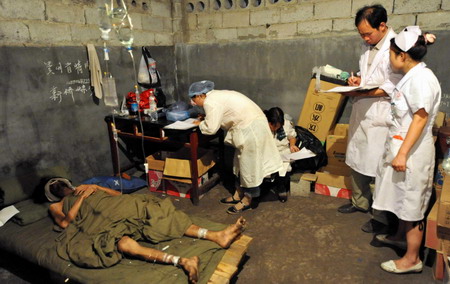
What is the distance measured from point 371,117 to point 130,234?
7.61 ft

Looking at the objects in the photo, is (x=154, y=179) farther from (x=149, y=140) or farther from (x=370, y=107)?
(x=370, y=107)

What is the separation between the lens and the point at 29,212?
3061 mm

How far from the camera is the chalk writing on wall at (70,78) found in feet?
11.6

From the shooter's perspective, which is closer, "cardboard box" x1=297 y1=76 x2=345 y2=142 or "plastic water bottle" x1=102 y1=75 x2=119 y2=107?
"cardboard box" x1=297 y1=76 x2=345 y2=142

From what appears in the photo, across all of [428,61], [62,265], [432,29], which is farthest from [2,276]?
[432,29]

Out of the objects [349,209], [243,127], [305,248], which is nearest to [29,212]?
[243,127]

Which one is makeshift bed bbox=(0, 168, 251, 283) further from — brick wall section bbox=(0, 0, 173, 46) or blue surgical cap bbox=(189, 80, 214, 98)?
brick wall section bbox=(0, 0, 173, 46)

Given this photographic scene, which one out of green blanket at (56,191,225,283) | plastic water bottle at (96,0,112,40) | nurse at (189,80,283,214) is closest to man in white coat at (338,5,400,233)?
nurse at (189,80,283,214)

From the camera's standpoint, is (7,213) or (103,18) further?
(103,18)

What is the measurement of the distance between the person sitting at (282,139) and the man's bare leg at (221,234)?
117cm

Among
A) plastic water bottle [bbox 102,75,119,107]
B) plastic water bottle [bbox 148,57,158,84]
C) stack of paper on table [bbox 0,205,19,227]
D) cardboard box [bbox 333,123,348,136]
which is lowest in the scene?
stack of paper on table [bbox 0,205,19,227]

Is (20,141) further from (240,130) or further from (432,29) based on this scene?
(432,29)

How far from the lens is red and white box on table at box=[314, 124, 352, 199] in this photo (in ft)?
12.4

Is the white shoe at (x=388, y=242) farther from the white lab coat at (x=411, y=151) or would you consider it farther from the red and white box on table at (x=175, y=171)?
the red and white box on table at (x=175, y=171)
